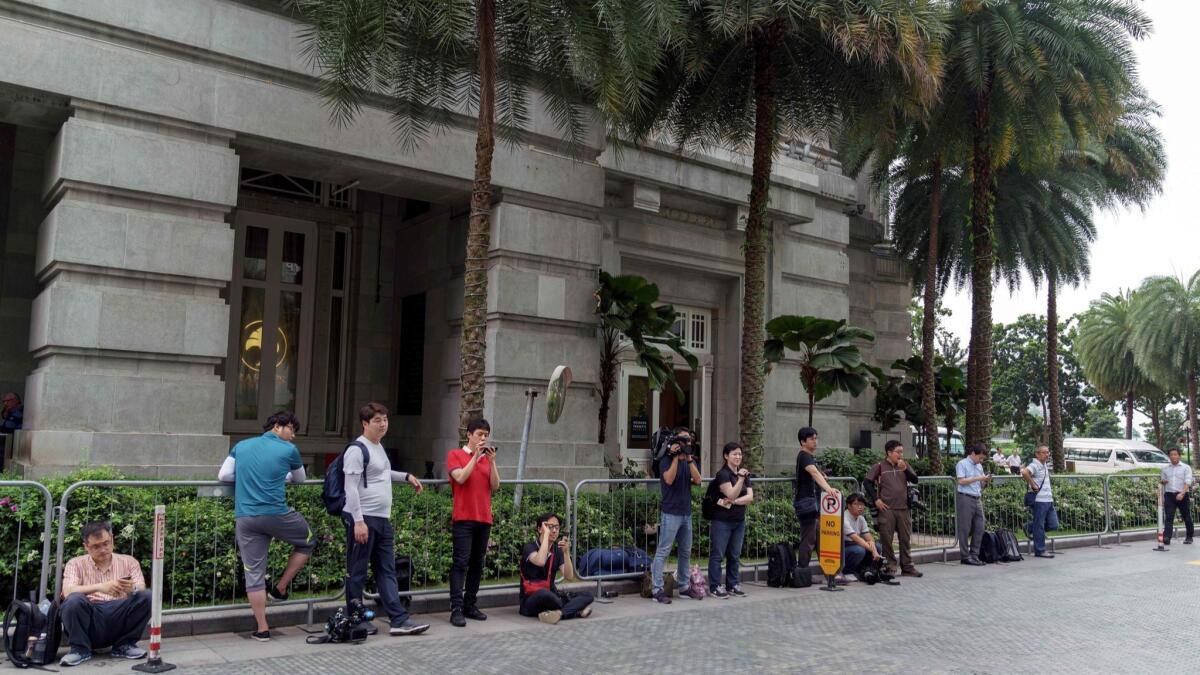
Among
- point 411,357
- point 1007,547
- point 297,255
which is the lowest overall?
point 1007,547

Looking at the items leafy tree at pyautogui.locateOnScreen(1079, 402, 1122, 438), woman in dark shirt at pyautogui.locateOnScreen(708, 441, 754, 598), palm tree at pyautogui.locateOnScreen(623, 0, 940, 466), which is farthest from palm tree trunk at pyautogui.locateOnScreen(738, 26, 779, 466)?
leafy tree at pyautogui.locateOnScreen(1079, 402, 1122, 438)

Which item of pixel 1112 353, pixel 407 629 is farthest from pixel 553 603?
pixel 1112 353

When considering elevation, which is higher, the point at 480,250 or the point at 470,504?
the point at 480,250

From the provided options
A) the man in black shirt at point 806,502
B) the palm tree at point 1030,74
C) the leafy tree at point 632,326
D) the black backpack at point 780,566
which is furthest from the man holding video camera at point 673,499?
the palm tree at point 1030,74

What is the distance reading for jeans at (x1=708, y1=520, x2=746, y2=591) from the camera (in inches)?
458

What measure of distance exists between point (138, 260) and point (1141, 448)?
50.1 meters

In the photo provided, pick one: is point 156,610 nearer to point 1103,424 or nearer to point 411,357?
point 411,357

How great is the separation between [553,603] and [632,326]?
740 centimetres

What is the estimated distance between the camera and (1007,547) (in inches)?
631

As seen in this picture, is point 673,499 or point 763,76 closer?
point 673,499

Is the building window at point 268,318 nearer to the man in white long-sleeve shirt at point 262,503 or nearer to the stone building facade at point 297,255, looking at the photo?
the stone building facade at point 297,255

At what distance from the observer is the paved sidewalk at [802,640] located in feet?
26.0

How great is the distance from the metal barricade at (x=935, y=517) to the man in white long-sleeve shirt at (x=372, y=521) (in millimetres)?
9441

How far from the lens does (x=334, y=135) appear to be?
14.2 meters
